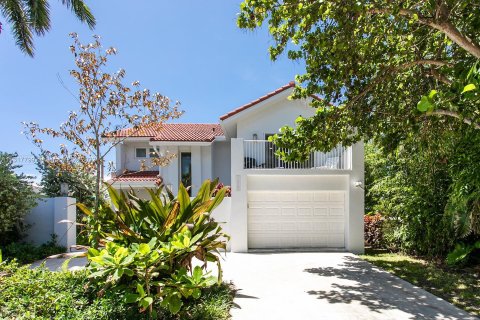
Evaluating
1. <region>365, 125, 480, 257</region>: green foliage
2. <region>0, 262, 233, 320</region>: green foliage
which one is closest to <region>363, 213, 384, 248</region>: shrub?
<region>365, 125, 480, 257</region>: green foliage

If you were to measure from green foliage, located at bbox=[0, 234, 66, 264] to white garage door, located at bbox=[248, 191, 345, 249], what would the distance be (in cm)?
745

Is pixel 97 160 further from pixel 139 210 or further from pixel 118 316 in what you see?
pixel 118 316

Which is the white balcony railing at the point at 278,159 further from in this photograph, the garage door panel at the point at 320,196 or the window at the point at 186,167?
the window at the point at 186,167

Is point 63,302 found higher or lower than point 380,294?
higher

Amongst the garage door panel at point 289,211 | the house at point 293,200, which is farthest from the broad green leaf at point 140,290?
the garage door panel at point 289,211

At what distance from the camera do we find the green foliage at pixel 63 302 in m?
4.28

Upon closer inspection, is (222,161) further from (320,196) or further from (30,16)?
(30,16)

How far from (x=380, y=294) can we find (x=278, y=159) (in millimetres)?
7201

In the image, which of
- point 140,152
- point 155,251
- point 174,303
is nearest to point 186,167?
point 140,152

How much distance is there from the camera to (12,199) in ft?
36.9

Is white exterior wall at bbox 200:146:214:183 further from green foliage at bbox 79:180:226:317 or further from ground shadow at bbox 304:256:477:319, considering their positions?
green foliage at bbox 79:180:226:317

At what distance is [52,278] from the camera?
5.42 m

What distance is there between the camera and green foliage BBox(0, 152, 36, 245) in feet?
35.9

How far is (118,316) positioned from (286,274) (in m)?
5.56
